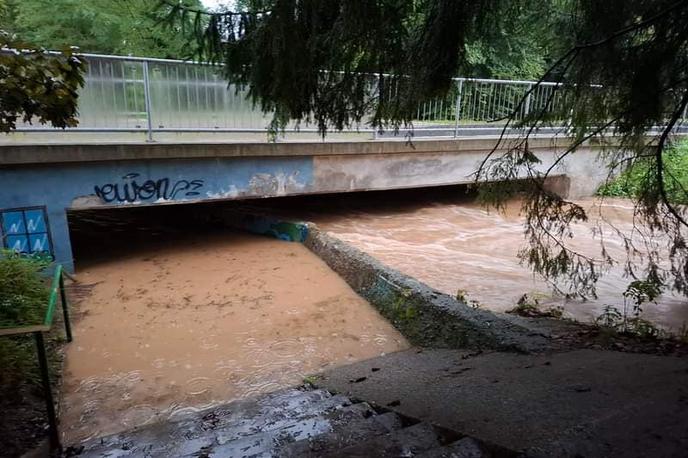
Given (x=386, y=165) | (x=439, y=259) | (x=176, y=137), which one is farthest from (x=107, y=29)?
(x=439, y=259)

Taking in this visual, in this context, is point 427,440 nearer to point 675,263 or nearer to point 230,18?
point 675,263

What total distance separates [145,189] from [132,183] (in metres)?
0.21

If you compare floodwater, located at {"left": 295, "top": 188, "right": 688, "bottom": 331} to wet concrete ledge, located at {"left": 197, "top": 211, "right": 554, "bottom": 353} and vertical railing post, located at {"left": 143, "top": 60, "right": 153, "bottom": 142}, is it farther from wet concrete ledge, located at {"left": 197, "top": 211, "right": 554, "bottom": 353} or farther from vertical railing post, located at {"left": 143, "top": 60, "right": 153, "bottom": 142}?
vertical railing post, located at {"left": 143, "top": 60, "right": 153, "bottom": 142}

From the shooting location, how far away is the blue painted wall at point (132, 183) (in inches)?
259

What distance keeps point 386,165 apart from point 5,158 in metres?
6.60

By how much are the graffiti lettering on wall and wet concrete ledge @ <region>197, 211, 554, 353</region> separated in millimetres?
2387

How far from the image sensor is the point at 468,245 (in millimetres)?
9812

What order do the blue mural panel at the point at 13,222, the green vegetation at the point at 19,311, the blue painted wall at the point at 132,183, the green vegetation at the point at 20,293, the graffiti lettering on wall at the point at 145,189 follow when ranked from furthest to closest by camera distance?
the graffiti lettering on wall at the point at 145,189, the blue painted wall at the point at 132,183, the blue mural panel at the point at 13,222, the green vegetation at the point at 20,293, the green vegetation at the point at 19,311

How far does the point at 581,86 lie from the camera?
365 cm

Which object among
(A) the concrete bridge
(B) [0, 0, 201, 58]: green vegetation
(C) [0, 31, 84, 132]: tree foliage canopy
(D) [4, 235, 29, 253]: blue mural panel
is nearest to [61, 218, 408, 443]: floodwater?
(D) [4, 235, 29, 253]: blue mural panel

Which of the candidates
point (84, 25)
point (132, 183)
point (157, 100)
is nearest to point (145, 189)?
point (132, 183)

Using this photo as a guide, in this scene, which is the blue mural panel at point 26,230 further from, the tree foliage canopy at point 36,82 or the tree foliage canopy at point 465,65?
the tree foliage canopy at point 465,65

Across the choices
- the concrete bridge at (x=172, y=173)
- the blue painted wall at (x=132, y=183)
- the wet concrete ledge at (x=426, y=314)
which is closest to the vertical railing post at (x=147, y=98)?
the concrete bridge at (x=172, y=173)

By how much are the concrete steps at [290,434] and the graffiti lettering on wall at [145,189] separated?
454 centimetres
